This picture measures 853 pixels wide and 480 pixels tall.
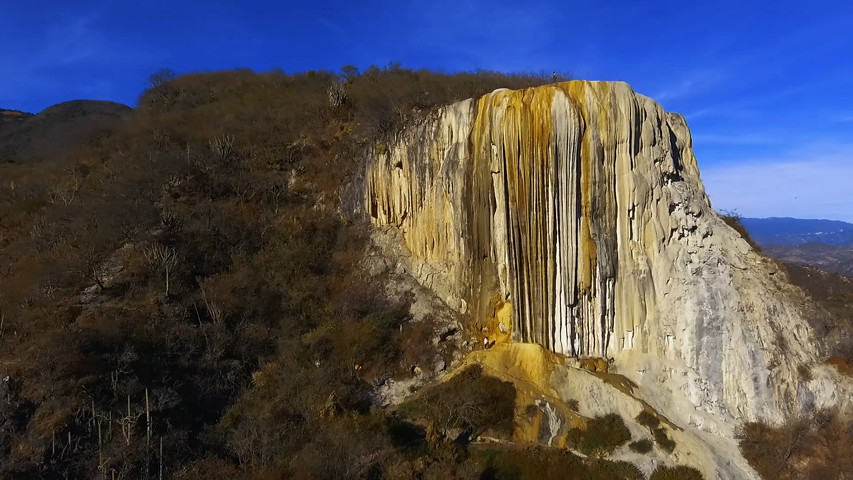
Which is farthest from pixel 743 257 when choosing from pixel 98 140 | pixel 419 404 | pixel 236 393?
pixel 98 140

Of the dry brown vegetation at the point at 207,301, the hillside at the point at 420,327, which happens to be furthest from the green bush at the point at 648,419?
the dry brown vegetation at the point at 207,301

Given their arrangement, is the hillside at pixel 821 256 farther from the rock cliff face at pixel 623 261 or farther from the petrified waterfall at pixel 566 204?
the petrified waterfall at pixel 566 204

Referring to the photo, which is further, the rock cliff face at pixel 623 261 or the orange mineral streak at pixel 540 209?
the orange mineral streak at pixel 540 209

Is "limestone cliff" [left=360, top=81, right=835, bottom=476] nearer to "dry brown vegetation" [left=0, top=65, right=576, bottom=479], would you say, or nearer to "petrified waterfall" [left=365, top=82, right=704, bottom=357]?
"petrified waterfall" [left=365, top=82, right=704, bottom=357]

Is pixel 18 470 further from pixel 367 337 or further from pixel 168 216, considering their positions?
pixel 168 216

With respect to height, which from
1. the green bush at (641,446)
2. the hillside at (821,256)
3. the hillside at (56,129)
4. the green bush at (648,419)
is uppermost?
the hillside at (56,129)

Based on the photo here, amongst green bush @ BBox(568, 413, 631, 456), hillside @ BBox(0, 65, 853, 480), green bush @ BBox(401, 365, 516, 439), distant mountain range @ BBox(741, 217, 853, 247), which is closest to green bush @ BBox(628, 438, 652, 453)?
hillside @ BBox(0, 65, 853, 480)
